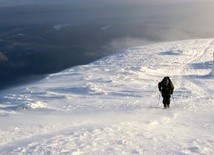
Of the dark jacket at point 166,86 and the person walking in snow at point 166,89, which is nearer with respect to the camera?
the person walking in snow at point 166,89

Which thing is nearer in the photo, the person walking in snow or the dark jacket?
the person walking in snow

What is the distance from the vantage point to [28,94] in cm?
3098

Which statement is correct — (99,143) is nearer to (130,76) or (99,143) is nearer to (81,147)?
(81,147)

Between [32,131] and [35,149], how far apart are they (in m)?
3.00

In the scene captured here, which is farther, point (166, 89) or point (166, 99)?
point (166, 89)

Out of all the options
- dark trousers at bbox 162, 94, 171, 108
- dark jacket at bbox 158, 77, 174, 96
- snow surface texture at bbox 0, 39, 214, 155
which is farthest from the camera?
dark jacket at bbox 158, 77, 174, 96

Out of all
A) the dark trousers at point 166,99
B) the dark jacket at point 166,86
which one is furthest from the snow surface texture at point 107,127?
the dark jacket at point 166,86

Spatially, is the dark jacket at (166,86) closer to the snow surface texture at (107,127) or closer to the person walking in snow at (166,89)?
the person walking in snow at (166,89)

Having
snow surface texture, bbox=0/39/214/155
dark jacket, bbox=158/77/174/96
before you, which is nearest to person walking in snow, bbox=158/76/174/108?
dark jacket, bbox=158/77/174/96

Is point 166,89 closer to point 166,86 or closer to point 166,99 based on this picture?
point 166,86

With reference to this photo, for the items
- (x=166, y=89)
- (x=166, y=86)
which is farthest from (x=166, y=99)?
(x=166, y=86)

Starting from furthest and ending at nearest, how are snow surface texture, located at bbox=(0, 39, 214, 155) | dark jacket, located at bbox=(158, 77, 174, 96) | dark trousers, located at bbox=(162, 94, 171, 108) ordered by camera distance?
1. dark jacket, located at bbox=(158, 77, 174, 96)
2. dark trousers, located at bbox=(162, 94, 171, 108)
3. snow surface texture, located at bbox=(0, 39, 214, 155)

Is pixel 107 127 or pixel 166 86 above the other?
pixel 166 86

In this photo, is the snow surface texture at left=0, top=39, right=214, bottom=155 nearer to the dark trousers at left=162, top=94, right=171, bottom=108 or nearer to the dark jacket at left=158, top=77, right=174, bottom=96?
the dark trousers at left=162, top=94, right=171, bottom=108
